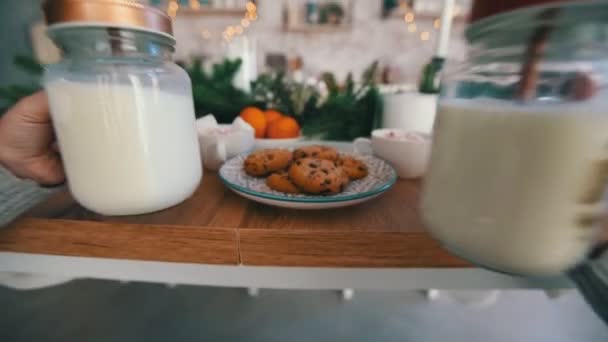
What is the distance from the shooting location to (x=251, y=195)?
308 mm

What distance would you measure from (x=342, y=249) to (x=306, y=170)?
4.0 inches

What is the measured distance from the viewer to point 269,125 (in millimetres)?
556

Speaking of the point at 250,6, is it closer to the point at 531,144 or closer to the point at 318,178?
the point at 318,178

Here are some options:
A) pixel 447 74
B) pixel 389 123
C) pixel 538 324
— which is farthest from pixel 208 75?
pixel 538 324

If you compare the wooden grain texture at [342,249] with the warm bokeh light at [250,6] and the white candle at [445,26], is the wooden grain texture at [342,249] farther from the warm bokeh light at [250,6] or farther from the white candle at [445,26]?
the warm bokeh light at [250,6]

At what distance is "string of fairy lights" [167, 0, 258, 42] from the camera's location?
2.45 metres

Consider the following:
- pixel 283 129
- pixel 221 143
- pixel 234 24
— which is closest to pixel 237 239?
pixel 221 143

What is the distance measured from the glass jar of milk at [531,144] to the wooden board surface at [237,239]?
0.25ft

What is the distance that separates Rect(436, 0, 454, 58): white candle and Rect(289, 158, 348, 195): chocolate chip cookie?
0.40 meters

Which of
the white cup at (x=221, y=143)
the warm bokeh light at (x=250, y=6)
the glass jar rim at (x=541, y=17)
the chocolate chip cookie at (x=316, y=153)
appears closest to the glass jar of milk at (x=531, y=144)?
the glass jar rim at (x=541, y=17)

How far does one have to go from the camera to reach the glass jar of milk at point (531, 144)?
0.16 meters

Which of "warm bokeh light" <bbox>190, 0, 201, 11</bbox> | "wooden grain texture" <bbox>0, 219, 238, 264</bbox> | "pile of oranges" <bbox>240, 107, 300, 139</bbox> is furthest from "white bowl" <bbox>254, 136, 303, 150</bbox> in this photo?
"warm bokeh light" <bbox>190, 0, 201, 11</bbox>

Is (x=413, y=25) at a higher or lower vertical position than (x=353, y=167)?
higher

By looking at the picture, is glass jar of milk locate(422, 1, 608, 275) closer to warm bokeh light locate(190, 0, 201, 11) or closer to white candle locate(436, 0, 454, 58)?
white candle locate(436, 0, 454, 58)
